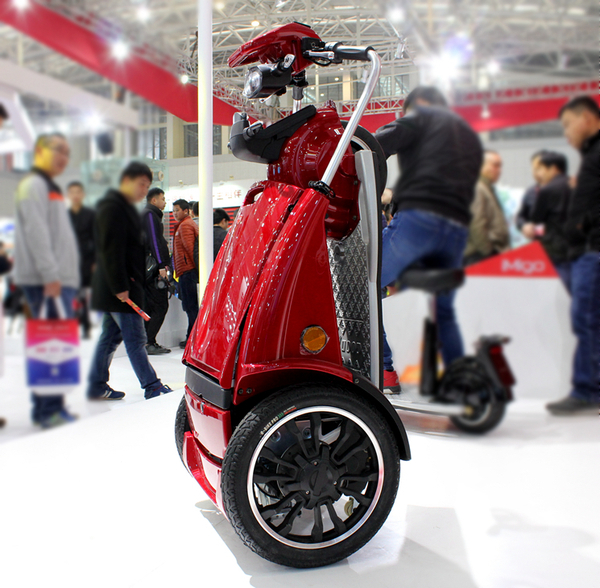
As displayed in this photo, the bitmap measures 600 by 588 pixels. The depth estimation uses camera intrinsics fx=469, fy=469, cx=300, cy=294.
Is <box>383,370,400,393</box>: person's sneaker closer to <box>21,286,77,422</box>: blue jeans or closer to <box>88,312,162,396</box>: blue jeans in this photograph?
<box>88,312,162,396</box>: blue jeans

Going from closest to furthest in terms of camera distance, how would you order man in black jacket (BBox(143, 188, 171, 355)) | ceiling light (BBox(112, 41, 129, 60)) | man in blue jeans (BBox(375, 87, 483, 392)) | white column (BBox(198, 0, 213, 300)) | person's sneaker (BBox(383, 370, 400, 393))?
1. man in blue jeans (BBox(375, 87, 483, 392))
2. ceiling light (BBox(112, 41, 129, 60))
3. person's sneaker (BBox(383, 370, 400, 393))
4. man in black jacket (BBox(143, 188, 171, 355))
5. white column (BBox(198, 0, 213, 300))

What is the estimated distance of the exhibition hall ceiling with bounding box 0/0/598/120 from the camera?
158 cm

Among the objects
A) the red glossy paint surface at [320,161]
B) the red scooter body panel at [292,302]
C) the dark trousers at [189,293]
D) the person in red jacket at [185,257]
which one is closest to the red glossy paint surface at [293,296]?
the red scooter body panel at [292,302]

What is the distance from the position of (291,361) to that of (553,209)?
1173 millimetres

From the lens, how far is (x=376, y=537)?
1.26 m

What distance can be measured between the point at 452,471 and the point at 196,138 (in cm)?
238

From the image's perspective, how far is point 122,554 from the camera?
1172mm

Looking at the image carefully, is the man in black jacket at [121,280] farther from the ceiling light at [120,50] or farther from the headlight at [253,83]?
the headlight at [253,83]

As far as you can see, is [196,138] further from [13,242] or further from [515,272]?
[515,272]

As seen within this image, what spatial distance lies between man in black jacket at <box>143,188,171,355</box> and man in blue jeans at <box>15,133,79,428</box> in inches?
28.8

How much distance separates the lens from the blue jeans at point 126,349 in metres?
2.31

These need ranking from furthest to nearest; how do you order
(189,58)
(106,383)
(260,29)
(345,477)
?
(260,29) < (189,58) < (106,383) < (345,477)

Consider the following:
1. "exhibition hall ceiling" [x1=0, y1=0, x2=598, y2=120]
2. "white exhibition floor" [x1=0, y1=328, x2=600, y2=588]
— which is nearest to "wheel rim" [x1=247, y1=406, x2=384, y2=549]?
"white exhibition floor" [x1=0, y1=328, x2=600, y2=588]

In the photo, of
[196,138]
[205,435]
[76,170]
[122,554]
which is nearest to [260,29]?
[196,138]
